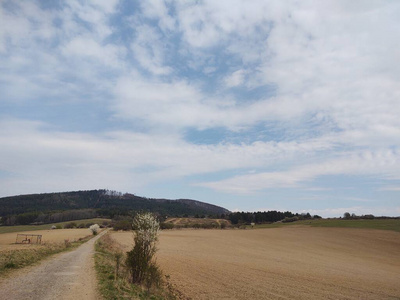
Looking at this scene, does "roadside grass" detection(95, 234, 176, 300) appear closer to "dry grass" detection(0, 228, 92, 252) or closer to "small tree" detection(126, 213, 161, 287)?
"small tree" detection(126, 213, 161, 287)

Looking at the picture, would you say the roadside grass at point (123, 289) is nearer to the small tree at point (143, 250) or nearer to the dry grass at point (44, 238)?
the small tree at point (143, 250)

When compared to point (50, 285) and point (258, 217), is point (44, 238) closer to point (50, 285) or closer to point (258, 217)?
point (50, 285)

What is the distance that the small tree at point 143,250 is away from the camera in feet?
58.4

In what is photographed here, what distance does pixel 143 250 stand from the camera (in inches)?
704

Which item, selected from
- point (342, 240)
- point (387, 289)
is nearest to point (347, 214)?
point (342, 240)

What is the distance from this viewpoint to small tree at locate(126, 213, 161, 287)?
1781cm

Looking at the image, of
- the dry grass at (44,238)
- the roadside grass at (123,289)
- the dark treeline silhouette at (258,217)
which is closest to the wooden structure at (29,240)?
the dry grass at (44,238)

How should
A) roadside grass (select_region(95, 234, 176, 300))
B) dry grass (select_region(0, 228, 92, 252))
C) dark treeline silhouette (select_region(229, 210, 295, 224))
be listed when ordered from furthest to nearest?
dark treeline silhouette (select_region(229, 210, 295, 224)) < dry grass (select_region(0, 228, 92, 252)) < roadside grass (select_region(95, 234, 176, 300))

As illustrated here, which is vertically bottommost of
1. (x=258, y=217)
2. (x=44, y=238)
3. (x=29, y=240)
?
(x=44, y=238)

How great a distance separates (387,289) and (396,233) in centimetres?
6112

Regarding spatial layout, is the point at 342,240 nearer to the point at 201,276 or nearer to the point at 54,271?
the point at 201,276

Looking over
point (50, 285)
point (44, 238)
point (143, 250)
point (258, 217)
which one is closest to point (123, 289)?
point (143, 250)

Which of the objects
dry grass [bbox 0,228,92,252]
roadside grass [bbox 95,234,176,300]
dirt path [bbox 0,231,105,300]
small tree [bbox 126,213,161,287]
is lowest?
dry grass [bbox 0,228,92,252]

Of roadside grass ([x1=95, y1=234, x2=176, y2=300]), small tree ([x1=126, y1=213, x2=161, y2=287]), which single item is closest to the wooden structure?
roadside grass ([x1=95, y1=234, x2=176, y2=300])
